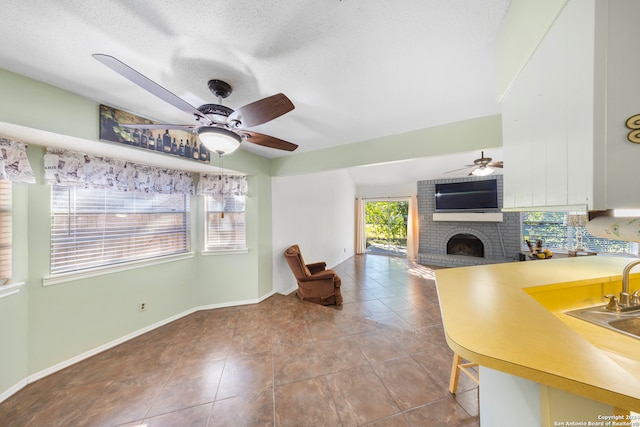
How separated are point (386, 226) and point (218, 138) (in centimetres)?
624

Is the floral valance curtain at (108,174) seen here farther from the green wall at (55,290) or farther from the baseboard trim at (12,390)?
the baseboard trim at (12,390)

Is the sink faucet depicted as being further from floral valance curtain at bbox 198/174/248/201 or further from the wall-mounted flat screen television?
the wall-mounted flat screen television

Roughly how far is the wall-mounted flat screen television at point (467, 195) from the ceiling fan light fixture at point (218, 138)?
18.2ft

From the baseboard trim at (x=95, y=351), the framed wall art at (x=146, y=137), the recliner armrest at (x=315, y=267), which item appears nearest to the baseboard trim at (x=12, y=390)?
the baseboard trim at (x=95, y=351)

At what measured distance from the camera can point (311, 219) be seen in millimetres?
4406

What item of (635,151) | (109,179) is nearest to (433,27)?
(635,151)

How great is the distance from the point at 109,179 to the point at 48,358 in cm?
170

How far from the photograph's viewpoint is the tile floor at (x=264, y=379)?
140 cm

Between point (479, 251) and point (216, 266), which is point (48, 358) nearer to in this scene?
point (216, 266)

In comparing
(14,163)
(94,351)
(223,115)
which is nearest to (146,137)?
(14,163)

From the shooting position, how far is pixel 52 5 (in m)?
0.91

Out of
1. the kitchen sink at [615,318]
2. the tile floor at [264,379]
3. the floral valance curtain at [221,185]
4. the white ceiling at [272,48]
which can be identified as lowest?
the tile floor at [264,379]

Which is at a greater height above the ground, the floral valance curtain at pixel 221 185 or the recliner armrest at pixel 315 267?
the floral valance curtain at pixel 221 185

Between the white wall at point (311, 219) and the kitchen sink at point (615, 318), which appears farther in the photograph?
the white wall at point (311, 219)
